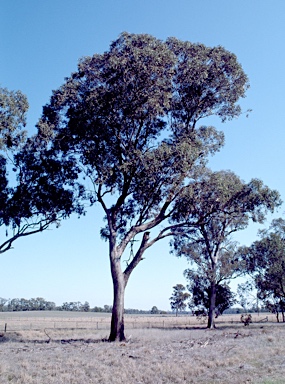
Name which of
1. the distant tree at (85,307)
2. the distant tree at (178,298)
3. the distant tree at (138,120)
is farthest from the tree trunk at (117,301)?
the distant tree at (85,307)

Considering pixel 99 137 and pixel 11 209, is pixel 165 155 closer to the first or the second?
pixel 99 137

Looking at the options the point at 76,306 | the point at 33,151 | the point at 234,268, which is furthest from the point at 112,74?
the point at 76,306

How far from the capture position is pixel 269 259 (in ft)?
185

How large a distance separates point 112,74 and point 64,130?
4.69m

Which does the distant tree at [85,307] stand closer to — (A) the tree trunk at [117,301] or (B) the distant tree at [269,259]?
(B) the distant tree at [269,259]

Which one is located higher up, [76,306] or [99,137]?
[99,137]

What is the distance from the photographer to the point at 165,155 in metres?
22.1

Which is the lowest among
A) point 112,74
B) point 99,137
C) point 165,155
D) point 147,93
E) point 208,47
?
point 165,155

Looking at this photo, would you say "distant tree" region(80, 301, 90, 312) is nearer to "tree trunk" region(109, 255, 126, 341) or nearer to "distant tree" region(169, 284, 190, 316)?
"distant tree" region(169, 284, 190, 316)

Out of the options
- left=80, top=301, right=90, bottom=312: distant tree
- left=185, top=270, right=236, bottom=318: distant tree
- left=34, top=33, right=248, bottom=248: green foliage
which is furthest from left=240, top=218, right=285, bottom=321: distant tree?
left=80, top=301, right=90, bottom=312: distant tree

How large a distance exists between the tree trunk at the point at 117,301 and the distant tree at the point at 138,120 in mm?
53

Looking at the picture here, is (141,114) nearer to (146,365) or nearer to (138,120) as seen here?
(138,120)

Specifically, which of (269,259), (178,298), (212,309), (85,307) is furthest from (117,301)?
(85,307)

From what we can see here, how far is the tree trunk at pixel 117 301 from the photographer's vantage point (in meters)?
21.5
